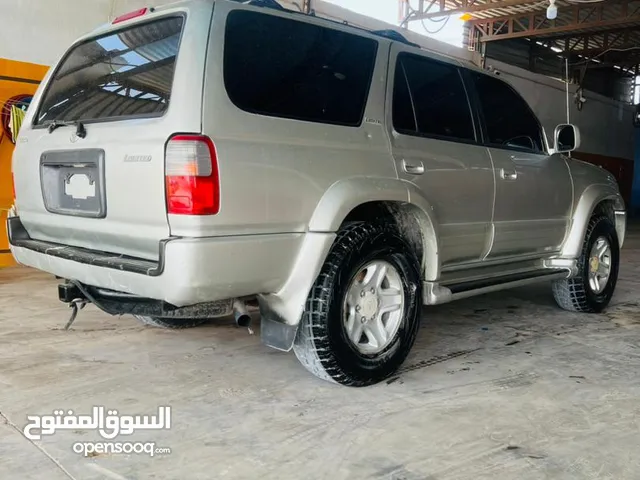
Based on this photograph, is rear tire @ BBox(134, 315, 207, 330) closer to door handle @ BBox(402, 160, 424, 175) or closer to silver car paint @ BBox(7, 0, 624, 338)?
silver car paint @ BBox(7, 0, 624, 338)

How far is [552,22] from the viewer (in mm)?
14906

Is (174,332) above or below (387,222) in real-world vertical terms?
below

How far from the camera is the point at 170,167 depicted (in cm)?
226

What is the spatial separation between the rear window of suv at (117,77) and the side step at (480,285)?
1.76m

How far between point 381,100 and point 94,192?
1.49 metres

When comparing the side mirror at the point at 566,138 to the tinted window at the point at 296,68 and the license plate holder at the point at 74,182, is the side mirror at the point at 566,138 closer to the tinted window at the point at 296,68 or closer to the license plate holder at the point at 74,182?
the tinted window at the point at 296,68

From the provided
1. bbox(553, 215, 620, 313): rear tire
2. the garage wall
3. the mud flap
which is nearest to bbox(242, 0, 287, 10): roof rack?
the mud flap

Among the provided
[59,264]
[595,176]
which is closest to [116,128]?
[59,264]

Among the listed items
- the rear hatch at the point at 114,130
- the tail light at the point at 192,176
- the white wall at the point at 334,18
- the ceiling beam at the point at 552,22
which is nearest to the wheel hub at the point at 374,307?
the tail light at the point at 192,176

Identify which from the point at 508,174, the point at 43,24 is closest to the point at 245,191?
the point at 508,174

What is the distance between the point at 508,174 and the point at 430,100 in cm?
86

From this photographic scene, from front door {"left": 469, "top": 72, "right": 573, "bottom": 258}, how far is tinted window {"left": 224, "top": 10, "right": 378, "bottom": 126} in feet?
4.06

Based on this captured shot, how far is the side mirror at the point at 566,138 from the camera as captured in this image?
4.30 m

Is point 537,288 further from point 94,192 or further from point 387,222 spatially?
point 94,192
